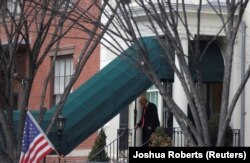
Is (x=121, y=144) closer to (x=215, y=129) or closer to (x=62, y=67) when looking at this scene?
(x=215, y=129)

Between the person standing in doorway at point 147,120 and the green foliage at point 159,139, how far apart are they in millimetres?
Answer: 459

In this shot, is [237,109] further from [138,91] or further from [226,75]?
[226,75]

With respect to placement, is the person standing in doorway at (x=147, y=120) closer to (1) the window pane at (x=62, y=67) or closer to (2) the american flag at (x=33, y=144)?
(2) the american flag at (x=33, y=144)

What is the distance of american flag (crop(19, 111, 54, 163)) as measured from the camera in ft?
37.5

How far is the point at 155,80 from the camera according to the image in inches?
358

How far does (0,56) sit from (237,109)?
8.43m

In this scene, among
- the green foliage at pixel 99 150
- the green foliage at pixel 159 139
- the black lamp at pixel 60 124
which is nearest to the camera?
the black lamp at pixel 60 124

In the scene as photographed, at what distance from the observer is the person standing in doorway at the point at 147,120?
17.6m

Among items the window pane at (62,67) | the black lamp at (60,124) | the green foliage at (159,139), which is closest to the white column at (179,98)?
the green foliage at (159,139)

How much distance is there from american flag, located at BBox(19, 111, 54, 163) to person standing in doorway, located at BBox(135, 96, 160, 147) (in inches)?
233

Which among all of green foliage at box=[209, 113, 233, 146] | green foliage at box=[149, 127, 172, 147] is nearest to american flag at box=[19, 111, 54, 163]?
green foliage at box=[149, 127, 172, 147]

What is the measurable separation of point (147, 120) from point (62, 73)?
656 centimetres

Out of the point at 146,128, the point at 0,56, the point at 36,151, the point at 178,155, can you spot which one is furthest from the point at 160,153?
the point at 146,128

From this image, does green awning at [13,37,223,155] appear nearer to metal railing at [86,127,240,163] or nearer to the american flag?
metal railing at [86,127,240,163]
